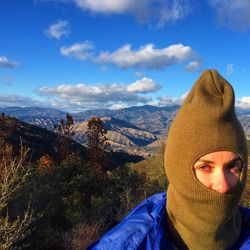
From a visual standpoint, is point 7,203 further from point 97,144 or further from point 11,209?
point 97,144

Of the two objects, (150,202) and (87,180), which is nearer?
(150,202)

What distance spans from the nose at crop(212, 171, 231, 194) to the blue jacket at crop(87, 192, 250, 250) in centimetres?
38

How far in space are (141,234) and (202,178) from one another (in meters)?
0.52

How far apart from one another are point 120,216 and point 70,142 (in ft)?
111

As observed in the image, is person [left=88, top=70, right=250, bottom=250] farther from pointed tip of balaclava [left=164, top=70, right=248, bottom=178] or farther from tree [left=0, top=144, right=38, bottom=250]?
tree [left=0, top=144, right=38, bottom=250]

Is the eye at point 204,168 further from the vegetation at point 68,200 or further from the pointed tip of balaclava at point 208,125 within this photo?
the vegetation at point 68,200

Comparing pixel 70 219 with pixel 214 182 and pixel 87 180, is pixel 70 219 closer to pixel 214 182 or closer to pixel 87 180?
pixel 87 180

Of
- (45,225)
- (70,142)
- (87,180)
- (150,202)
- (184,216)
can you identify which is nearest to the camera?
(184,216)

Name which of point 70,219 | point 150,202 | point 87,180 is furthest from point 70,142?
point 150,202

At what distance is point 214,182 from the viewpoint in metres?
2.28

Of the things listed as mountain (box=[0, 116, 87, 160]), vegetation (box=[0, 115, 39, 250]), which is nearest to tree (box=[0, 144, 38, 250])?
vegetation (box=[0, 115, 39, 250])

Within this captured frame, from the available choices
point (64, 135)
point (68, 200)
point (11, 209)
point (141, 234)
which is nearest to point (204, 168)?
point (141, 234)

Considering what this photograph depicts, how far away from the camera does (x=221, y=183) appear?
2268mm

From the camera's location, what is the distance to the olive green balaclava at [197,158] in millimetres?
2199
